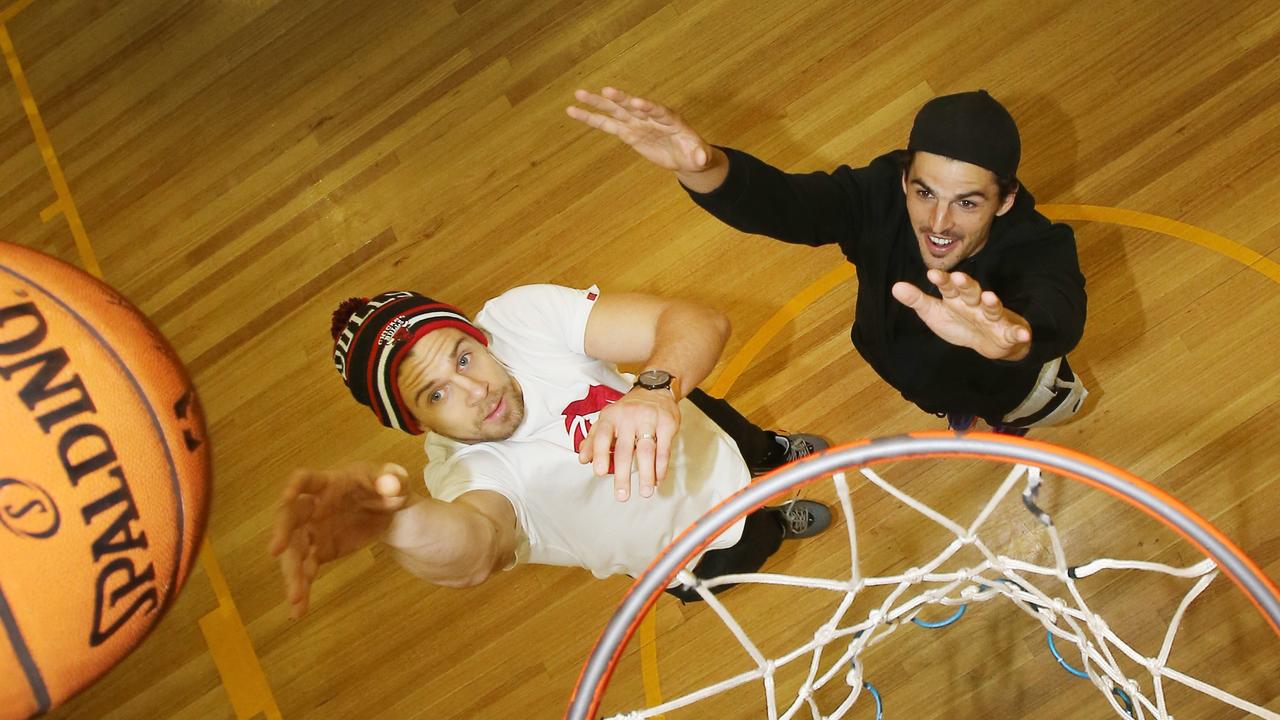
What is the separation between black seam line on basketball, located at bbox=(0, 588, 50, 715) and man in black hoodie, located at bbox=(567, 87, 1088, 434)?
45.2 inches

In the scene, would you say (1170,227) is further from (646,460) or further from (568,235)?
(646,460)

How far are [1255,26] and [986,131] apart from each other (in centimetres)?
168

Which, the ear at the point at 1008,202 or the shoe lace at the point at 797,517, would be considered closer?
the ear at the point at 1008,202

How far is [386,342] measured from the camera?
1953 mm

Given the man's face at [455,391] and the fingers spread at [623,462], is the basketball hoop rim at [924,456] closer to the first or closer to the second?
the fingers spread at [623,462]

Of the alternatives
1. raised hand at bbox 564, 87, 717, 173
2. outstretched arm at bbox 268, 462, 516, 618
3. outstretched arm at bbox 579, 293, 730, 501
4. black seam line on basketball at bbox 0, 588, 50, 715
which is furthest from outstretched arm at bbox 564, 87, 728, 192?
black seam line on basketball at bbox 0, 588, 50, 715

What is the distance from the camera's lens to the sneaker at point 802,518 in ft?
8.67

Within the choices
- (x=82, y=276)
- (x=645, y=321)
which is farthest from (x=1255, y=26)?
(x=82, y=276)

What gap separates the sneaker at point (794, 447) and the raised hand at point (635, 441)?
0.99 meters

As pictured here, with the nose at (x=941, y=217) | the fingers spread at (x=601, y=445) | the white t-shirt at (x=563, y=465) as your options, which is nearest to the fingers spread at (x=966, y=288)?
the nose at (x=941, y=217)

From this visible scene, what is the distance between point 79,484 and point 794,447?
186cm

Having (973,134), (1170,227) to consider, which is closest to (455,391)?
(973,134)

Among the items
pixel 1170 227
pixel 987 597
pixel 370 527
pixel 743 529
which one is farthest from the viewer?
pixel 1170 227

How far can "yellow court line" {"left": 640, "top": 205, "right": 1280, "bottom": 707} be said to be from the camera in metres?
2.71
